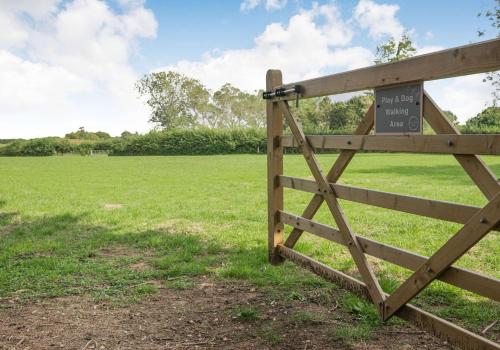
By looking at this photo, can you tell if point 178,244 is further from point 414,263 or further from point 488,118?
point 488,118

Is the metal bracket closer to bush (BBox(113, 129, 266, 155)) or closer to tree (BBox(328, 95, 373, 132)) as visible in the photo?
bush (BBox(113, 129, 266, 155))

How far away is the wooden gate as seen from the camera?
2.95 meters

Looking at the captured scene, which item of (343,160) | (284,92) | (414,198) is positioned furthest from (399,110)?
(284,92)

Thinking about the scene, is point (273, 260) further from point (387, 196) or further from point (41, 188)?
point (41, 188)

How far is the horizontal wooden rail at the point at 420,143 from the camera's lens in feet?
9.44

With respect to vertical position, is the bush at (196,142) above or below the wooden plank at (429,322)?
above

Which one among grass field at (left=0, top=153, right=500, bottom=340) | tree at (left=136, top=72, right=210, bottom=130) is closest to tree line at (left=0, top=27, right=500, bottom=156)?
tree at (left=136, top=72, right=210, bottom=130)

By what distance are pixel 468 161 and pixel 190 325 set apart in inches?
108

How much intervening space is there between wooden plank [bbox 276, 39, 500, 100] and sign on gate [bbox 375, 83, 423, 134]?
71 millimetres

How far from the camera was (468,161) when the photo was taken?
307cm

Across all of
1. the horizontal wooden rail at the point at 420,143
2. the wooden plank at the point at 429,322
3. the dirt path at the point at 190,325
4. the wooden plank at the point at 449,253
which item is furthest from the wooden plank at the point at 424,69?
the dirt path at the point at 190,325

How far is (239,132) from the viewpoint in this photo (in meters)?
46.1

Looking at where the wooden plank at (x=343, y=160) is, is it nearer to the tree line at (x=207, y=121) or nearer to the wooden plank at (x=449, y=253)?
the wooden plank at (x=449, y=253)

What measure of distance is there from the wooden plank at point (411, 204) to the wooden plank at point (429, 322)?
771mm
